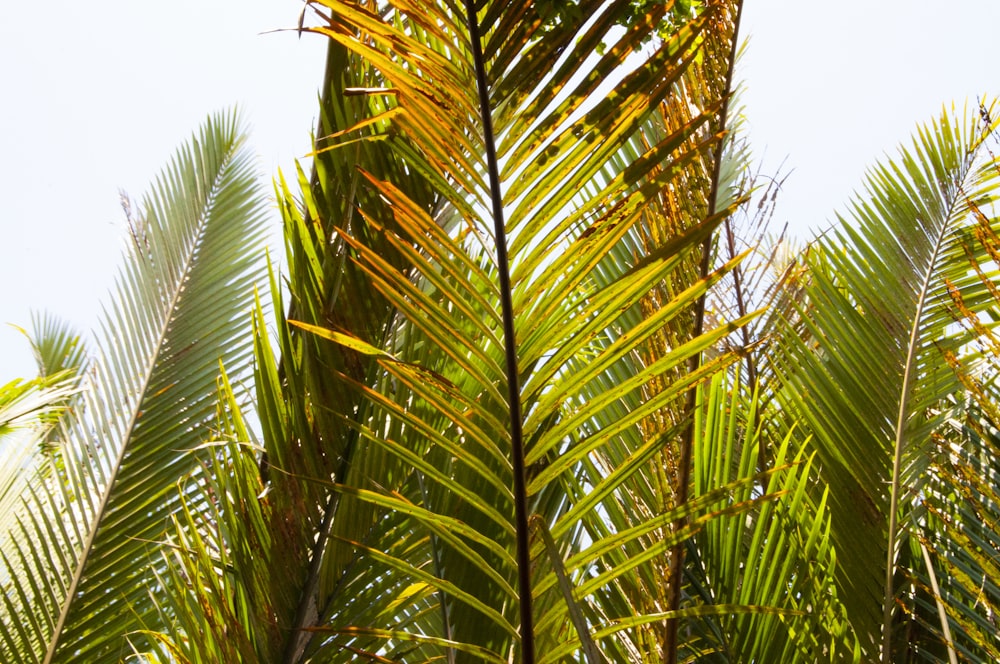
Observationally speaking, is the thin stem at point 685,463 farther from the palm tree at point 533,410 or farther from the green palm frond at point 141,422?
the green palm frond at point 141,422

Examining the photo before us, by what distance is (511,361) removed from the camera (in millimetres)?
1392

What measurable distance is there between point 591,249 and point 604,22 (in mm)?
328

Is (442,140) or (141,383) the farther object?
(141,383)

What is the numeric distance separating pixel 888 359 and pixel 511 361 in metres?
1.46

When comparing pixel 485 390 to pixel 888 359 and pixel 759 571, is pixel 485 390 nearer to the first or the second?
pixel 759 571

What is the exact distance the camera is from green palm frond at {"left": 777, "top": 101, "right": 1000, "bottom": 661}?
229cm

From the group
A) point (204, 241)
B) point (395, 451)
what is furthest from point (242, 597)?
point (204, 241)

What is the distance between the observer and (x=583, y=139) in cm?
142

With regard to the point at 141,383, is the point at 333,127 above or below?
above

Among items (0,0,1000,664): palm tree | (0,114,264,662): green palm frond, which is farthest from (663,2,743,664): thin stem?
(0,114,264,662): green palm frond

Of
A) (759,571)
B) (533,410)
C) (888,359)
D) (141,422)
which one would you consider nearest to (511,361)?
(533,410)

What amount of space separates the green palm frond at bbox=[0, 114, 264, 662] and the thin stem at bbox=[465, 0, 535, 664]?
1.17m

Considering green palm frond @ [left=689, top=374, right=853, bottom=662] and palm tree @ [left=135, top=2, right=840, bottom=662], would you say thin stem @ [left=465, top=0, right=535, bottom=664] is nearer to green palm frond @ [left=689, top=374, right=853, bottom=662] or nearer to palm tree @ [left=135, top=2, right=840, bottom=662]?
palm tree @ [left=135, top=2, right=840, bottom=662]

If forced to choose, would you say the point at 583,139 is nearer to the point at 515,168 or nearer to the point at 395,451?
the point at 515,168
